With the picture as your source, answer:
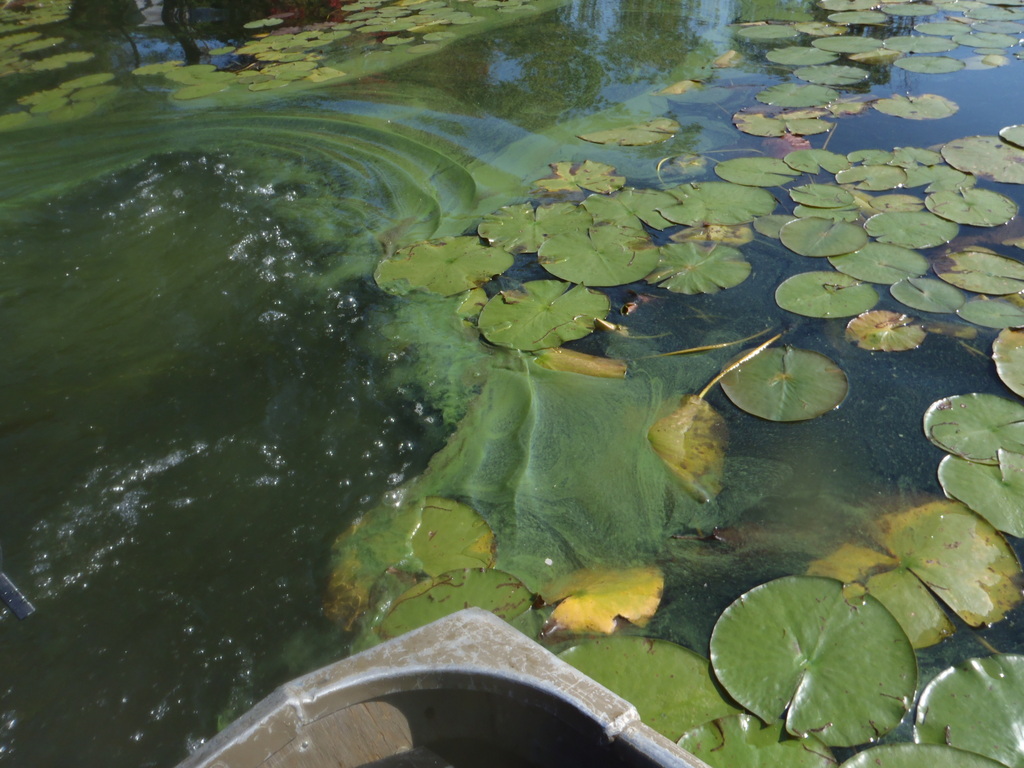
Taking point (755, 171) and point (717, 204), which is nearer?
point (717, 204)

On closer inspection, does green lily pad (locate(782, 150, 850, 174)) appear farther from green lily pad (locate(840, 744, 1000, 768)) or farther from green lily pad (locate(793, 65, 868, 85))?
green lily pad (locate(840, 744, 1000, 768))

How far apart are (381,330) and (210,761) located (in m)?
1.43

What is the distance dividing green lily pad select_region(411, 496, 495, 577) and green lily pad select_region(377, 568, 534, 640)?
3 cm

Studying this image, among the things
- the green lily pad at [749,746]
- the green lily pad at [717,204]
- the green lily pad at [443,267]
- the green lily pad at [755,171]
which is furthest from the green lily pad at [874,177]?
the green lily pad at [749,746]

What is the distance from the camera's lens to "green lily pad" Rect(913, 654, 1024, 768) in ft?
3.20

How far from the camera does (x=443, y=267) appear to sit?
2.24m

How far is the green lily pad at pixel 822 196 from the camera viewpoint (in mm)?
2258

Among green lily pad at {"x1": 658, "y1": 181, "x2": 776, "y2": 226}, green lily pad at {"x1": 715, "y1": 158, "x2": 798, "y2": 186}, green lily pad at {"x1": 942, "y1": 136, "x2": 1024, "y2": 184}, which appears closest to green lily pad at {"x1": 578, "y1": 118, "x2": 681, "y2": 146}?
green lily pad at {"x1": 715, "y1": 158, "x2": 798, "y2": 186}

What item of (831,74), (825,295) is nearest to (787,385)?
(825,295)

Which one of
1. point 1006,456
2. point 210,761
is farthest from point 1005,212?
point 210,761

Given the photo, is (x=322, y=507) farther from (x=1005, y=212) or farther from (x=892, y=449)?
(x=1005, y=212)

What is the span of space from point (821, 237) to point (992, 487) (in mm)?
990

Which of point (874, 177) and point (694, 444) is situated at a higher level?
point (874, 177)

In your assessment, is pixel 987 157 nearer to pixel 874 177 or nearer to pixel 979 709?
pixel 874 177
